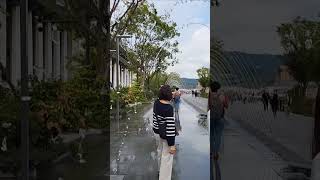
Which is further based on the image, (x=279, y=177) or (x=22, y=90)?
(x=279, y=177)

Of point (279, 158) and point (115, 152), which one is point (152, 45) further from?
point (279, 158)

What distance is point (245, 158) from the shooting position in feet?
33.1

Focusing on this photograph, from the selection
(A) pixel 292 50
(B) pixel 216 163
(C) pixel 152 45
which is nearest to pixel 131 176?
(B) pixel 216 163

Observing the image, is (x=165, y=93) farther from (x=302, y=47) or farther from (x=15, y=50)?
(x=15, y=50)

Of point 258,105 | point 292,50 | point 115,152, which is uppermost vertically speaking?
point 292,50

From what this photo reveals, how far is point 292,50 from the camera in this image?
8.42 m

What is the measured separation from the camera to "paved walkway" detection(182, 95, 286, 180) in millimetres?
9039

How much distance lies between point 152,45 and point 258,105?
96.2 feet

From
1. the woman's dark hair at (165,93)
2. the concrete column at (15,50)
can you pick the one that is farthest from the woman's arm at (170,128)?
the concrete column at (15,50)

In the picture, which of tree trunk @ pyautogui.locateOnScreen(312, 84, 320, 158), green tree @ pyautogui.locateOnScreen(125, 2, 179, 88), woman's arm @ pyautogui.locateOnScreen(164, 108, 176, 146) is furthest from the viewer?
green tree @ pyautogui.locateOnScreen(125, 2, 179, 88)

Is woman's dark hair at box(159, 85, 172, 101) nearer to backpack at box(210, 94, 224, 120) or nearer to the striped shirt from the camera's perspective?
the striped shirt

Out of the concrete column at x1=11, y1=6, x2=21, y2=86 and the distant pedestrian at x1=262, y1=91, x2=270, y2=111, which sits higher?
the concrete column at x1=11, y1=6, x2=21, y2=86

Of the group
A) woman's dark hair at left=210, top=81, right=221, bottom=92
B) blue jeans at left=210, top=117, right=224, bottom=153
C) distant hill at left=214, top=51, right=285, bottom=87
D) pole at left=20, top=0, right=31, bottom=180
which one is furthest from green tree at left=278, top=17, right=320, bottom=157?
pole at left=20, top=0, right=31, bottom=180

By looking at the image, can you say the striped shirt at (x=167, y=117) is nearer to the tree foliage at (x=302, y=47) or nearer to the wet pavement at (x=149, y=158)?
the wet pavement at (x=149, y=158)
